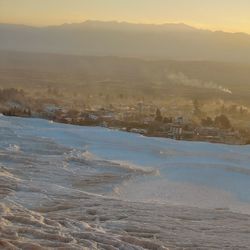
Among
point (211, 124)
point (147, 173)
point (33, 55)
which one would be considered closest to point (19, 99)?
point (211, 124)

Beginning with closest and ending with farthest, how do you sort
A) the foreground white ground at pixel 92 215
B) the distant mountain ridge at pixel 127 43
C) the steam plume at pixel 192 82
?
the foreground white ground at pixel 92 215, the steam plume at pixel 192 82, the distant mountain ridge at pixel 127 43

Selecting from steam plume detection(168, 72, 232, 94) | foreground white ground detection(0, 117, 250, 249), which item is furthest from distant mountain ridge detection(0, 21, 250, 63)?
foreground white ground detection(0, 117, 250, 249)

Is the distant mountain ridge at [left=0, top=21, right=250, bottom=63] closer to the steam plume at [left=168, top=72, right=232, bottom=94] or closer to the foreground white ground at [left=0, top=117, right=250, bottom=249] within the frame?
the steam plume at [left=168, top=72, right=232, bottom=94]

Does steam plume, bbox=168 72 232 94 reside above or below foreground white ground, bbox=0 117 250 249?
above

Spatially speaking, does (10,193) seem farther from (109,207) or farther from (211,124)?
(211,124)

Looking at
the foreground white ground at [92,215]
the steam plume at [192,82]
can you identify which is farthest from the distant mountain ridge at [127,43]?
the foreground white ground at [92,215]

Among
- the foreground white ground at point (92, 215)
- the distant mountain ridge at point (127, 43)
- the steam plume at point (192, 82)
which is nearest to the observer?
the foreground white ground at point (92, 215)

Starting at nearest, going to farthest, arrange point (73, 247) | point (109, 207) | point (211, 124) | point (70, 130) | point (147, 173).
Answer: point (73, 247), point (109, 207), point (147, 173), point (70, 130), point (211, 124)

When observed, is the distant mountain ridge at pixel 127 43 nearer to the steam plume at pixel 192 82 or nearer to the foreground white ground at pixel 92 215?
the steam plume at pixel 192 82
